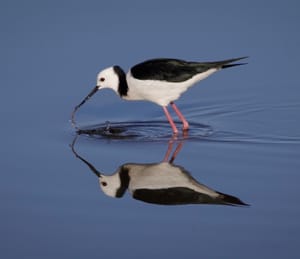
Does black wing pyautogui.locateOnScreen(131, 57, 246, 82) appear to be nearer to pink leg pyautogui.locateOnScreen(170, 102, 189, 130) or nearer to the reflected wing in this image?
the reflected wing

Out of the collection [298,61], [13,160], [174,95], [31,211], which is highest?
[298,61]

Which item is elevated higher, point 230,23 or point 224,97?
point 230,23

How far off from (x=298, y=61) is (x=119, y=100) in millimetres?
2292

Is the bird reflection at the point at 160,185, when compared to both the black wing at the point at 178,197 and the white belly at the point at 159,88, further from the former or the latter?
the white belly at the point at 159,88

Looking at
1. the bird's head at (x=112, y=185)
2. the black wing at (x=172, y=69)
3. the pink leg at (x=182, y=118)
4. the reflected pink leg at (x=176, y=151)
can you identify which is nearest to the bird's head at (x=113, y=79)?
the black wing at (x=172, y=69)

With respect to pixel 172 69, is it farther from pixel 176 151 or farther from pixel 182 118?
pixel 176 151

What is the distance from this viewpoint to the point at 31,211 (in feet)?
18.2

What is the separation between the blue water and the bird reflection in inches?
3.3

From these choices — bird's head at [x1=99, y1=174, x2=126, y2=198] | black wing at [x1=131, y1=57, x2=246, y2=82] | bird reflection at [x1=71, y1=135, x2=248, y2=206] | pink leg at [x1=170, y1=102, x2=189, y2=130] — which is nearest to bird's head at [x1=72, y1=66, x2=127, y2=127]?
black wing at [x1=131, y1=57, x2=246, y2=82]

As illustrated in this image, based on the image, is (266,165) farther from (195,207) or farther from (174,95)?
(174,95)

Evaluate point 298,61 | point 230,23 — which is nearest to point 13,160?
point 298,61

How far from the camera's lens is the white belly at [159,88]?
7887 millimetres

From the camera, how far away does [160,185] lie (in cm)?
600

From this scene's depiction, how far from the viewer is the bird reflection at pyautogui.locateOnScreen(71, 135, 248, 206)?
568 centimetres
